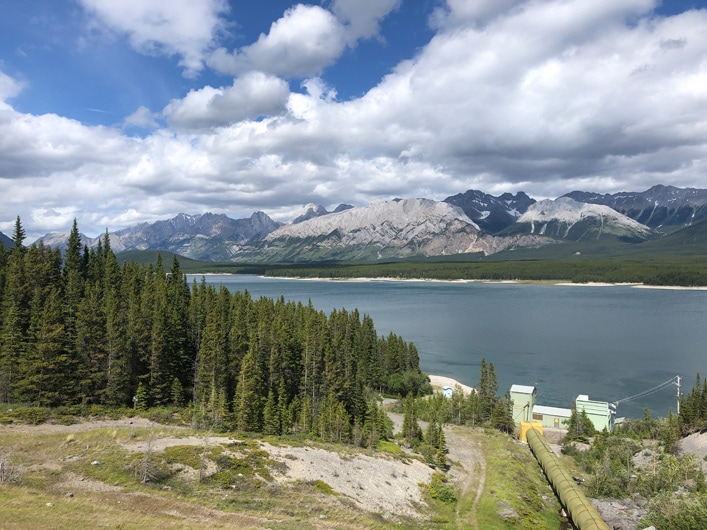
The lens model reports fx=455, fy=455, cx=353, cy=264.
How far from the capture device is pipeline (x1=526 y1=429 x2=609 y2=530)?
42.2m

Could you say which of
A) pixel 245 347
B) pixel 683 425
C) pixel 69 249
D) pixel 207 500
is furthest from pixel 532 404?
pixel 69 249

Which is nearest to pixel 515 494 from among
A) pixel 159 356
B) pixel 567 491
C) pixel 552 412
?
pixel 567 491

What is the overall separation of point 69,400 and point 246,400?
22.0m

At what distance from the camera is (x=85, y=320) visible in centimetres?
6469

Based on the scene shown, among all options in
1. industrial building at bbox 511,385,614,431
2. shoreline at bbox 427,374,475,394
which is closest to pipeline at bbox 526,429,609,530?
industrial building at bbox 511,385,614,431

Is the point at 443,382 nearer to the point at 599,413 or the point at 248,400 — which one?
the point at 599,413

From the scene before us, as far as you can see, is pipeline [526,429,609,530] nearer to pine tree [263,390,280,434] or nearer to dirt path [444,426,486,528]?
dirt path [444,426,486,528]

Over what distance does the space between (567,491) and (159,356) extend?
57.2 metres

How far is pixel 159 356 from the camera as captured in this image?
6919cm

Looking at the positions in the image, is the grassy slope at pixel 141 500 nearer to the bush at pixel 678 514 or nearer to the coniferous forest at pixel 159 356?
the bush at pixel 678 514

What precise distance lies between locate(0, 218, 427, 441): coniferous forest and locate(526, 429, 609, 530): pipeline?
76.9 feet

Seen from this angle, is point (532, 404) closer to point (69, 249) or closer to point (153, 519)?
point (153, 519)

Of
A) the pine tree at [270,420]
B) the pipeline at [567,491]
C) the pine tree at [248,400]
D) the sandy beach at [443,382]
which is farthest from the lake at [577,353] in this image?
the pine tree at [248,400]

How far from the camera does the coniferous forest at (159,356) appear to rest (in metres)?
59.2
